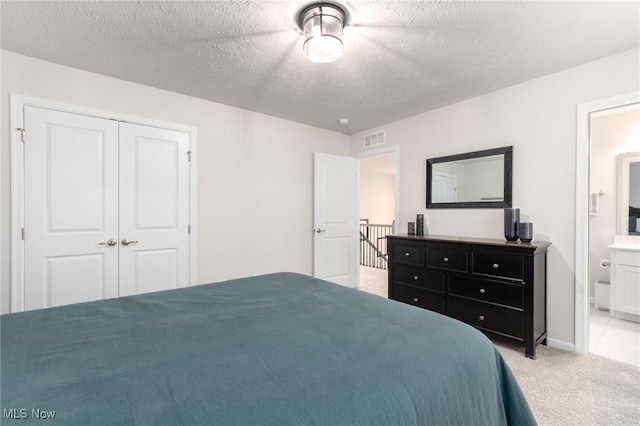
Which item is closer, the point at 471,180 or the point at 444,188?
the point at 471,180

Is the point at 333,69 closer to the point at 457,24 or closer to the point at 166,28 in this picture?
the point at 457,24

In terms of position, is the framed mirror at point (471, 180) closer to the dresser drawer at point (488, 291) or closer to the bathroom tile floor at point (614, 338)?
the dresser drawer at point (488, 291)

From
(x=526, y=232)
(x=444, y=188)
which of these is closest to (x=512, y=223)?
(x=526, y=232)

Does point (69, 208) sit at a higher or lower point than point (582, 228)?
higher

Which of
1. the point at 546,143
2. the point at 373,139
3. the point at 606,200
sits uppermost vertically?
the point at 373,139

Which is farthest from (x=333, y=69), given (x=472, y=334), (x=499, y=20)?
(x=472, y=334)

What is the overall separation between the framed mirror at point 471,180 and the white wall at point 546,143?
8cm

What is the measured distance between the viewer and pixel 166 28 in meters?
2.05

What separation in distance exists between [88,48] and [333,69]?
198 centimetres

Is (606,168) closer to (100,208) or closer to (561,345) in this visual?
(561,345)

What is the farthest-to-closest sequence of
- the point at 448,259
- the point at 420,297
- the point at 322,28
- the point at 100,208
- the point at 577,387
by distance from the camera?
the point at 420,297 → the point at 448,259 → the point at 100,208 → the point at 577,387 → the point at 322,28

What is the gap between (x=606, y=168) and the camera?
12.0 ft

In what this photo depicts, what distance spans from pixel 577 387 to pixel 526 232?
1.22m

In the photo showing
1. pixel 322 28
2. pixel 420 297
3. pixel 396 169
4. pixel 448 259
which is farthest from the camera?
pixel 396 169
